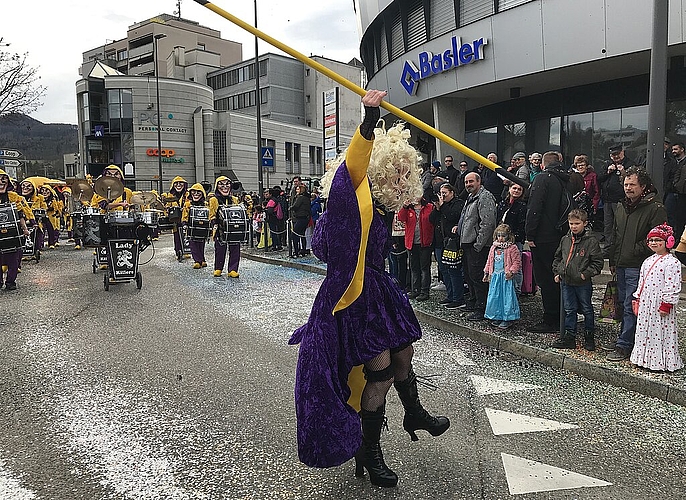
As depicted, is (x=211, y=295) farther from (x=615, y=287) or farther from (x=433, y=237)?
(x=615, y=287)

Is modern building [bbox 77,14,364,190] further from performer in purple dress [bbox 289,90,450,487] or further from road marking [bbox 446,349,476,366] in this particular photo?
performer in purple dress [bbox 289,90,450,487]

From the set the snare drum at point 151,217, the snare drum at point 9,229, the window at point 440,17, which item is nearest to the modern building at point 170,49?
the window at point 440,17

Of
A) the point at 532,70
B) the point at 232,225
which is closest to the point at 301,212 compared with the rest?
the point at 232,225

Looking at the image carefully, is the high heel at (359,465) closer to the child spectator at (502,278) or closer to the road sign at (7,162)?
the child spectator at (502,278)

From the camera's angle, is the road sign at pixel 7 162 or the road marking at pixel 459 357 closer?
the road marking at pixel 459 357

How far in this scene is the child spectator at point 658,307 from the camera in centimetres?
520

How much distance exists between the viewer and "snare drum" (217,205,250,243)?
40.1 feet

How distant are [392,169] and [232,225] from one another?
925 cm

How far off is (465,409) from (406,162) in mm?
2236

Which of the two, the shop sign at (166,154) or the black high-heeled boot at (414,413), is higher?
the shop sign at (166,154)

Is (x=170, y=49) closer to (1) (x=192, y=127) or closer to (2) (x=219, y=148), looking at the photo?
(1) (x=192, y=127)

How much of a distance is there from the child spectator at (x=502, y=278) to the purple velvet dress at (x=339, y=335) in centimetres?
392

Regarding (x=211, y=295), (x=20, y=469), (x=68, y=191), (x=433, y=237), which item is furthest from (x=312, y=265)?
(x=68, y=191)

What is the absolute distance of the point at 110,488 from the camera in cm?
344
